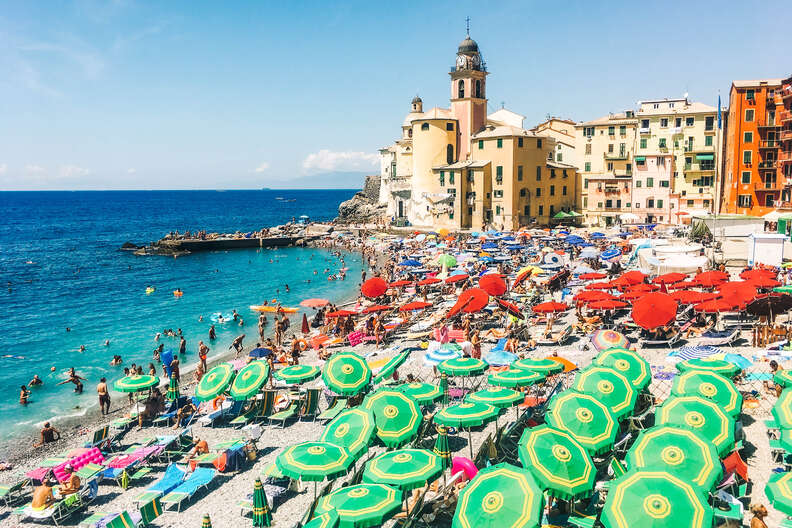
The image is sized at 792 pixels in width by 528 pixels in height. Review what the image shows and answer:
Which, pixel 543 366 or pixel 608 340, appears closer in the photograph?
pixel 543 366

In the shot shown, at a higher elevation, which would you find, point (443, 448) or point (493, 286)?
point (493, 286)

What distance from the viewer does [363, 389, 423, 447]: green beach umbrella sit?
12688mm

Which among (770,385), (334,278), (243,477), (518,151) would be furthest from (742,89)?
(243,477)

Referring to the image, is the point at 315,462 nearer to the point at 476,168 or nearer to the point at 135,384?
the point at 135,384

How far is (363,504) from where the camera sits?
9641 millimetres

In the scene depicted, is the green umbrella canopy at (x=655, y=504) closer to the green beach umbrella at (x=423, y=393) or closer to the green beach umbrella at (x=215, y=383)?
the green beach umbrella at (x=423, y=393)

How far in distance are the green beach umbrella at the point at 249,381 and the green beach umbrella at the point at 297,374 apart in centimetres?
66

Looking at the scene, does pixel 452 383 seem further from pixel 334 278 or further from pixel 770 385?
pixel 334 278

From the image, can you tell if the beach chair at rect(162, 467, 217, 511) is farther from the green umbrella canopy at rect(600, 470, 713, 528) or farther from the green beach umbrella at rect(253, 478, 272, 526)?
the green umbrella canopy at rect(600, 470, 713, 528)

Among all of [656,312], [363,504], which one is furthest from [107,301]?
[363,504]

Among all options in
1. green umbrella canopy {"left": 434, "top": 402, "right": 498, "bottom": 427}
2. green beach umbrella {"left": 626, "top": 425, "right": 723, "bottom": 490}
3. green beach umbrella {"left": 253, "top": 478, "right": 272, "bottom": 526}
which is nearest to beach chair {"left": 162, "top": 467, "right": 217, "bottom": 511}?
green beach umbrella {"left": 253, "top": 478, "right": 272, "bottom": 526}

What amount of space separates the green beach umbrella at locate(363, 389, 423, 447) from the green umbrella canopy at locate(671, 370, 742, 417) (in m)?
6.05

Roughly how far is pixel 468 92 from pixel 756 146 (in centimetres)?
3009

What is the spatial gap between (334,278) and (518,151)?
25826 millimetres
